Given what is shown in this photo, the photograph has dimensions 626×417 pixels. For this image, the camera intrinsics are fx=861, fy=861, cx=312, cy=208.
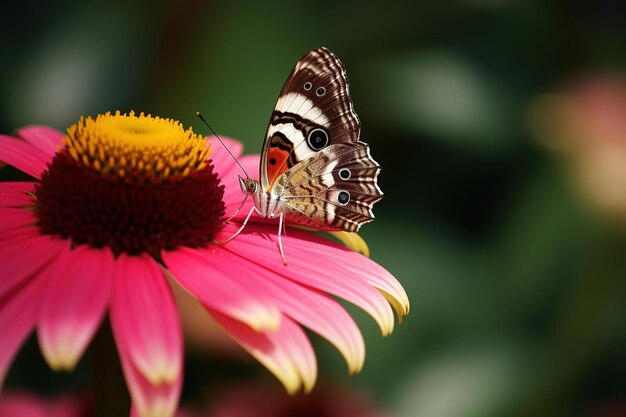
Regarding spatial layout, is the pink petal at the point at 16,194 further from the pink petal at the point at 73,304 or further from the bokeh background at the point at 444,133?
the bokeh background at the point at 444,133

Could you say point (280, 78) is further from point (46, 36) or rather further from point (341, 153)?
point (341, 153)

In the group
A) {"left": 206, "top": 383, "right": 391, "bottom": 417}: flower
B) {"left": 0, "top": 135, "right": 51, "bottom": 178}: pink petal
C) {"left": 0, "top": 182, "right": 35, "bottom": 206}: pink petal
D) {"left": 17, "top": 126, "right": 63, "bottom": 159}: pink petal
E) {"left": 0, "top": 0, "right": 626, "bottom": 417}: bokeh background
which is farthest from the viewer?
{"left": 0, "top": 0, "right": 626, "bottom": 417}: bokeh background

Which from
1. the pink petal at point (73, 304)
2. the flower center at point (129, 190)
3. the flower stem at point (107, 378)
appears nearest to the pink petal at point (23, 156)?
the flower center at point (129, 190)

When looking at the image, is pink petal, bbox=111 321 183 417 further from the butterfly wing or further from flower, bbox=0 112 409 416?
the butterfly wing

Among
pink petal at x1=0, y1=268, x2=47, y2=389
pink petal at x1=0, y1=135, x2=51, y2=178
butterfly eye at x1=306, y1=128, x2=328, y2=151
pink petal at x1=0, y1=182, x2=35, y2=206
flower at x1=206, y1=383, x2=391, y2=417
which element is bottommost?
flower at x1=206, y1=383, x2=391, y2=417

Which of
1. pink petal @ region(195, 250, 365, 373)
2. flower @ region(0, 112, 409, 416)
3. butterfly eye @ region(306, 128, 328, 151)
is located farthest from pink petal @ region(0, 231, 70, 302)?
butterfly eye @ region(306, 128, 328, 151)

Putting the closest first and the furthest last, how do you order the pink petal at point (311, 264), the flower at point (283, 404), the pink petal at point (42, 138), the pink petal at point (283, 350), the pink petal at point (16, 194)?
the pink petal at point (283, 350), the pink petal at point (311, 264), the pink petal at point (16, 194), the pink petal at point (42, 138), the flower at point (283, 404)

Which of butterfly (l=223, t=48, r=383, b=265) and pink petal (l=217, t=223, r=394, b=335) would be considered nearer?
pink petal (l=217, t=223, r=394, b=335)

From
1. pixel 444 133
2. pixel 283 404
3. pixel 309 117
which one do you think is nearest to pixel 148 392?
pixel 309 117

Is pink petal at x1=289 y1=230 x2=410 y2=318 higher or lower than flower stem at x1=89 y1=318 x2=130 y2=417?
higher

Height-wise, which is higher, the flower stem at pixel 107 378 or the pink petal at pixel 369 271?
the pink petal at pixel 369 271
